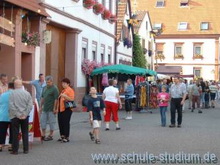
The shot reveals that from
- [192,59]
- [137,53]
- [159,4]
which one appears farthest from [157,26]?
[137,53]

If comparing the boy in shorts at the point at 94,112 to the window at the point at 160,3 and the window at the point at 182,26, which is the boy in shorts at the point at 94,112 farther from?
the window at the point at 160,3

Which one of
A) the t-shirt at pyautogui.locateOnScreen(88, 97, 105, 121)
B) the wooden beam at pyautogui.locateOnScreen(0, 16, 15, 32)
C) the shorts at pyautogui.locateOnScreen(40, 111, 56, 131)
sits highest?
the wooden beam at pyautogui.locateOnScreen(0, 16, 15, 32)

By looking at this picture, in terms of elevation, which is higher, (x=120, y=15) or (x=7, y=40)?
(x=120, y=15)

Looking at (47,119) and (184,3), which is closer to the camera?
(47,119)

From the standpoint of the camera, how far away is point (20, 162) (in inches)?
396

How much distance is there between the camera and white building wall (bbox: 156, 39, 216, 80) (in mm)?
69625

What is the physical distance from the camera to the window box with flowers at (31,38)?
18406mm

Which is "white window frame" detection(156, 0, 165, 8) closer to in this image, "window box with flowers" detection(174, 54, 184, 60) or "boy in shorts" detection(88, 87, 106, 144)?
"window box with flowers" detection(174, 54, 184, 60)

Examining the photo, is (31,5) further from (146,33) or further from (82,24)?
(146,33)

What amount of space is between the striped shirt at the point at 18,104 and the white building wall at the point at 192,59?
59.8m

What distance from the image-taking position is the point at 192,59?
69.9 meters

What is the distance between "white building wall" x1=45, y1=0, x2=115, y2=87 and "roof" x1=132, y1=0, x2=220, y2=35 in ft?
127

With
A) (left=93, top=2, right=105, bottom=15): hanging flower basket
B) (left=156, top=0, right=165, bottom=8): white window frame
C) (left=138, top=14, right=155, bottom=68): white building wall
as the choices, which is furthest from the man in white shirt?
(left=156, top=0, right=165, bottom=8): white window frame

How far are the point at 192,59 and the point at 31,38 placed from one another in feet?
174
